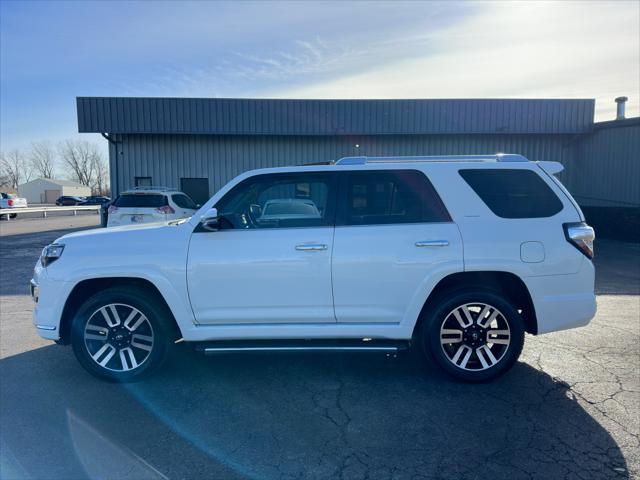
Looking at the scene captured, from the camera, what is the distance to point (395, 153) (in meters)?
17.7

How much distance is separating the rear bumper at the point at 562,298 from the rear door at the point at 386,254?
77cm

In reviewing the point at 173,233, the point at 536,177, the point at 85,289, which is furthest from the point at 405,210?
the point at 85,289

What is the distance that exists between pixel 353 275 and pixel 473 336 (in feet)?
4.08

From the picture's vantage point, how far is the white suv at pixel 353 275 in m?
3.90

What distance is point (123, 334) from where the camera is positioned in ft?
13.5

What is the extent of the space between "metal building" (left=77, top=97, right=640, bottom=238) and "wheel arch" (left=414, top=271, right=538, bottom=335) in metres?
13.1

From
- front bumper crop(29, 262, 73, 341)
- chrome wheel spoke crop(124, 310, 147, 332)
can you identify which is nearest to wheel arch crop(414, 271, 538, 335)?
chrome wheel spoke crop(124, 310, 147, 332)

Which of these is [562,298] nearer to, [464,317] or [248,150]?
[464,317]

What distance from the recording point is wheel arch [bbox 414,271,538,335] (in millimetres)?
4023

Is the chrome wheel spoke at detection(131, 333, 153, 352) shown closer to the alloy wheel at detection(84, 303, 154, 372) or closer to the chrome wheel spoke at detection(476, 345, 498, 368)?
the alloy wheel at detection(84, 303, 154, 372)

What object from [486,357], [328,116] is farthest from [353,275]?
[328,116]

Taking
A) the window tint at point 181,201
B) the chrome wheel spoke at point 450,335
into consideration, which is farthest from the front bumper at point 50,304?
the window tint at point 181,201

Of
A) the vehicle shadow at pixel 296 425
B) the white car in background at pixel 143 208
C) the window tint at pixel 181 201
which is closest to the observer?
the vehicle shadow at pixel 296 425

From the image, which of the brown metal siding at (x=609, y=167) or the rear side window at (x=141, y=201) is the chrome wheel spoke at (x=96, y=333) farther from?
the brown metal siding at (x=609, y=167)
